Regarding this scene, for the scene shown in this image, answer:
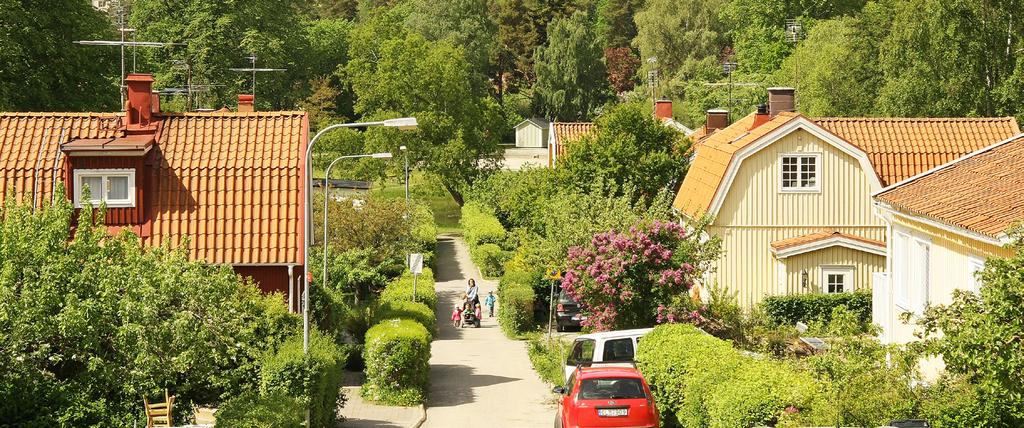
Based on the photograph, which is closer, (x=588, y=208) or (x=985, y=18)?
(x=588, y=208)

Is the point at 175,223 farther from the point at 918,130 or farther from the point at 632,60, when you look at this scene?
the point at 632,60

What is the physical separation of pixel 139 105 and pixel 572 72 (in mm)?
76801

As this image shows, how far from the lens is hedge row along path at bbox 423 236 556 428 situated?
88.5 feet

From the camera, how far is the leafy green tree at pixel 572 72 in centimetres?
10444

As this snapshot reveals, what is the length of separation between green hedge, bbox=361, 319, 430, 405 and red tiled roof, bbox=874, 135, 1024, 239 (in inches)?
407

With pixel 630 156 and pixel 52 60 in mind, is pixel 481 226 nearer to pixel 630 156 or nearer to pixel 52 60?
pixel 630 156

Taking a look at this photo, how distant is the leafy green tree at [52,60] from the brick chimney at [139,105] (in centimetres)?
1865

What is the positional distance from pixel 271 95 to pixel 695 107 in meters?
32.3

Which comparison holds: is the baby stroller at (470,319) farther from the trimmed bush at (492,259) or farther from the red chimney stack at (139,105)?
the red chimney stack at (139,105)

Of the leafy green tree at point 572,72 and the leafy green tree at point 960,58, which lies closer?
the leafy green tree at point 960,58

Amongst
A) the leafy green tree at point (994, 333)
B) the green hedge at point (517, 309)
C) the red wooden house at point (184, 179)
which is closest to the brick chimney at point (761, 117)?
the green hedge at point (517, 309)

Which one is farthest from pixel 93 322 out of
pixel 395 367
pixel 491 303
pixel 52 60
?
pixel 52 60

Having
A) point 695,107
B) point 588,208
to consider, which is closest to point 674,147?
point 588,208

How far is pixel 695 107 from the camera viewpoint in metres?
94.8
